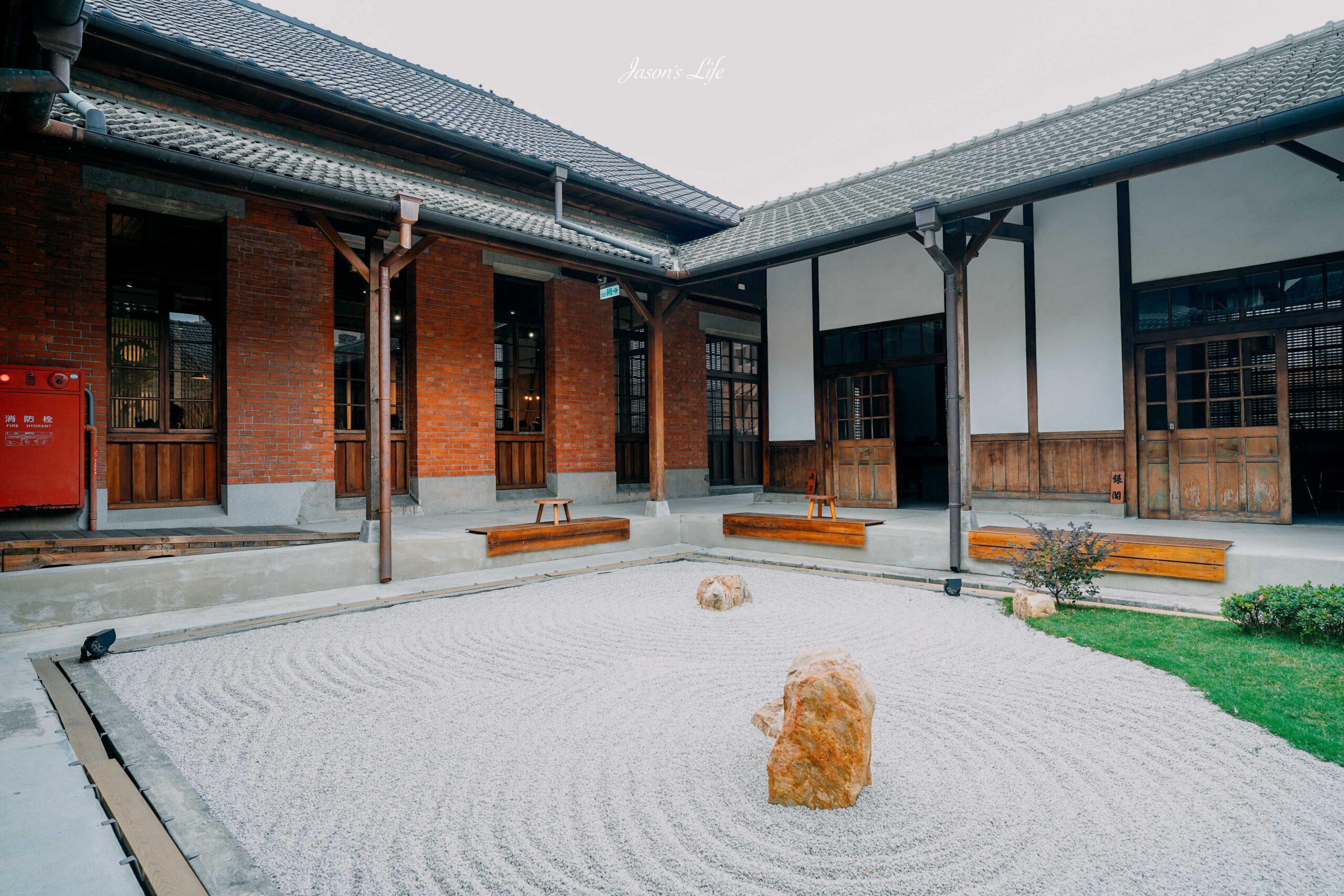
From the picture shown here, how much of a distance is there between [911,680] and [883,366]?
572 cm

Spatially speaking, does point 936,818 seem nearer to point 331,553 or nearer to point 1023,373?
point 331,553

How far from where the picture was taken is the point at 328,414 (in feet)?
23.5

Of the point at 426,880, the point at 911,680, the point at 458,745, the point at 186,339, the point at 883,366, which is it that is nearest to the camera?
the point at 426,880

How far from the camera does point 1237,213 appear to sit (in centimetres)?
630

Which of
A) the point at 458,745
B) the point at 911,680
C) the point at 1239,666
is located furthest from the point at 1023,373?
the point at 458,745

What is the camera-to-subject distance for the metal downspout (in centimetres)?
766

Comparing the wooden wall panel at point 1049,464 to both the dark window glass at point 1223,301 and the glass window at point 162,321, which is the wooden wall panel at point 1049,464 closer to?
the dark window glass at point 1223,301

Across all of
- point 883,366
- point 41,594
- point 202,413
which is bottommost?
point 41,594

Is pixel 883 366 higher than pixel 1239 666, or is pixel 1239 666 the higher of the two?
pixel 883 366

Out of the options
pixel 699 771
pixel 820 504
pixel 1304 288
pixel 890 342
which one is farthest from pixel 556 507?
pixel 1304 288

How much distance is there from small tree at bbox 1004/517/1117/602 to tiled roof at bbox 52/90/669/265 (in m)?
4.72

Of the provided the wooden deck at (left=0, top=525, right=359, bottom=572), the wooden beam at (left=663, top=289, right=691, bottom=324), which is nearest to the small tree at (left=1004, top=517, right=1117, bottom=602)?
the wooden beam at (left=663, top=289, right=691, bottom=324)

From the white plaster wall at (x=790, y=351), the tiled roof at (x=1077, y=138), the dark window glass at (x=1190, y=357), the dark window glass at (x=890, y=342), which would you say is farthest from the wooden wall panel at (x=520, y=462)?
the dark window glass at (x=1190, y=357)

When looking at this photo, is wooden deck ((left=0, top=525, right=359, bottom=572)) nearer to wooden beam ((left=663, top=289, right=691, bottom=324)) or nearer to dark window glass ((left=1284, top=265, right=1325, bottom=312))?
wooden beam ((left=663, top=289, right=691, bottom=324))
